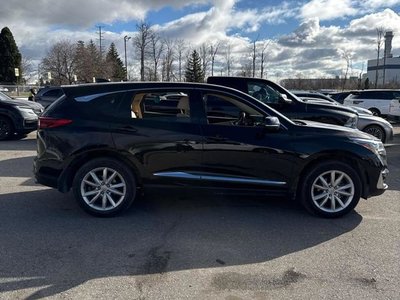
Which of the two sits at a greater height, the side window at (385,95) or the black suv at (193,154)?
the side window at (385,95)

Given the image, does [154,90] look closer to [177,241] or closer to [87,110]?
[87,110]

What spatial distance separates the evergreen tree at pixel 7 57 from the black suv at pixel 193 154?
6299 centimetres

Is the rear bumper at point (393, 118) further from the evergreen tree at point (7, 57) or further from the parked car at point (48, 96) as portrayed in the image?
the evergreen tree at point (7, 57)

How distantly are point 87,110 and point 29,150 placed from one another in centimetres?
603

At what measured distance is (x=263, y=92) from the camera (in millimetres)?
8953

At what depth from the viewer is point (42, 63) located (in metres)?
67.6

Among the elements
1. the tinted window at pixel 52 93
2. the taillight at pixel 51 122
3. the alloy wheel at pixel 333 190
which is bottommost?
the alloy wheel at pixel 333 190

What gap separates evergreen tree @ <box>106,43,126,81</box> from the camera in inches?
2637

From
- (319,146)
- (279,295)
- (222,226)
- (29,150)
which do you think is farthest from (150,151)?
(29,150)

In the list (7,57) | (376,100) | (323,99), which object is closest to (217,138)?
(323,99)

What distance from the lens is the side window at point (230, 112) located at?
17.1 feet

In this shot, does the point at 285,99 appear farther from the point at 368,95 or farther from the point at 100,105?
the point at 368,95

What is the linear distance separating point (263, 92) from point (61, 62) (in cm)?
6217

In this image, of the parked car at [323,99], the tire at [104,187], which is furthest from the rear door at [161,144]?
the parked car at [323,99]
